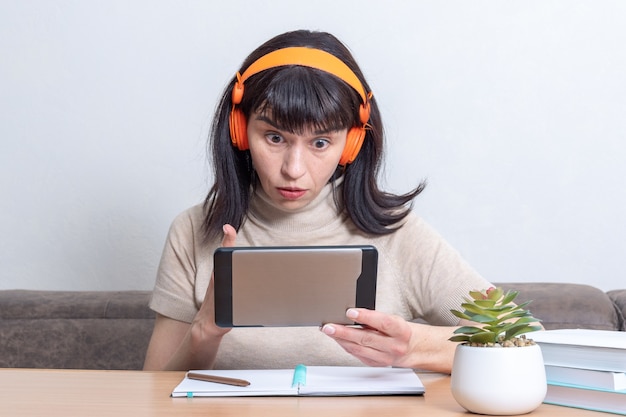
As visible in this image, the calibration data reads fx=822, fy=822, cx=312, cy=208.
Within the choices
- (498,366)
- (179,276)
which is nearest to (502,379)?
(498,366)

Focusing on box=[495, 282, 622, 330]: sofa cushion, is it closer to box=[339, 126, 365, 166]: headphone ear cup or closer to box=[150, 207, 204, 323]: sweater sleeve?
box=[339, 126, 365, 166]: headphone ear cup

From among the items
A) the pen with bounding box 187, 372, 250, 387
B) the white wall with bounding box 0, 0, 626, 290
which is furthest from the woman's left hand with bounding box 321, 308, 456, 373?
the white wall with bounding box 0, 0, 626, 290

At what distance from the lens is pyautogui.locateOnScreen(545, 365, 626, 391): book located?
1.03 m

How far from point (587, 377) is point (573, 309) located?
81 cm

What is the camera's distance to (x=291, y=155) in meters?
1.50

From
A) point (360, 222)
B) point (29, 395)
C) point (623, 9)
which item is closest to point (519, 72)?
point (623, 9)

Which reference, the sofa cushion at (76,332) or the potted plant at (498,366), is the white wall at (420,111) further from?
the potted plant at (498,366)

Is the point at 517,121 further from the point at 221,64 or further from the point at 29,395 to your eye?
the point at 29,395

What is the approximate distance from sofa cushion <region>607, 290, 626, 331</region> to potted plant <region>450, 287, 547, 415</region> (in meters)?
0.88

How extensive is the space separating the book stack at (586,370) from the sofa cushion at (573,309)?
28.0 inches

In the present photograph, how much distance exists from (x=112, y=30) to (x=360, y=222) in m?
0.95

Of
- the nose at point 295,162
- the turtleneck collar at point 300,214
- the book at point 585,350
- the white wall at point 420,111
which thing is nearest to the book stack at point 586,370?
the book at point 585,350

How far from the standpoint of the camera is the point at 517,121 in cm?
209

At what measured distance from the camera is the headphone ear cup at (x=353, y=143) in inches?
62.3
